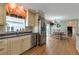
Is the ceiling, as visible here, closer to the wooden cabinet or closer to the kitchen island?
the wooden cabinet

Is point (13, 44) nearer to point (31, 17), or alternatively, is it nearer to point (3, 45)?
point (3, 45)

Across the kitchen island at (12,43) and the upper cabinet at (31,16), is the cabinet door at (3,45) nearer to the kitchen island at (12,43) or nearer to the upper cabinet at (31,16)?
the kitchen island at (12,43)

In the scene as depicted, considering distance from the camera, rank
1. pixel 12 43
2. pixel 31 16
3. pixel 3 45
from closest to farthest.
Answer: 1. pixel 3 45
2. pixel 12 43
3. pixel 31 16

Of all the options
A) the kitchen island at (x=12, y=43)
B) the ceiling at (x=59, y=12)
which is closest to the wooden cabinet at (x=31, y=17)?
the ceiling at (x=59, y=12)

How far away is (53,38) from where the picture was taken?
2.92 m

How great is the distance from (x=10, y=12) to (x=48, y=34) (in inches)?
42.0

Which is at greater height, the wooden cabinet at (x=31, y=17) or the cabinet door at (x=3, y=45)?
the wooden cabinet at (x=31, y=17)

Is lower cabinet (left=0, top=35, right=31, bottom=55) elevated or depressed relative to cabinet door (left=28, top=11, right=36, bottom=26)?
depressed

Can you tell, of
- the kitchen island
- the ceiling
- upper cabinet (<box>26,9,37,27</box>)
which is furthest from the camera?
upper cabinet (<box>26,9,37,27</box>)

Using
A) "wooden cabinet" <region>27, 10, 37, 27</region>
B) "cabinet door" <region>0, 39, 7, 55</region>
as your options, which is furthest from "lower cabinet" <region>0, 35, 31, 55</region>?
"wooden cabinet" <region>27, 10, 37, 27</region>

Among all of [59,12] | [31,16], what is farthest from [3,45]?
[59,12]

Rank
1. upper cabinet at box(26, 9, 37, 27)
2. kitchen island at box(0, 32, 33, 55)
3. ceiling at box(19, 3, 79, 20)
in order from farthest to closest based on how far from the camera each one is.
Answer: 1. upper cabinet at box(26, 9, 37, 27)
2. kitchen island at box(0, 32, 33, 55)
3. ceiling at box(19, 3, 79, 20)

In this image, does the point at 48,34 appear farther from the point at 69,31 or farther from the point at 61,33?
the point at 69,31

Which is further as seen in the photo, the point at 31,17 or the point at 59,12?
the point at 31,17
